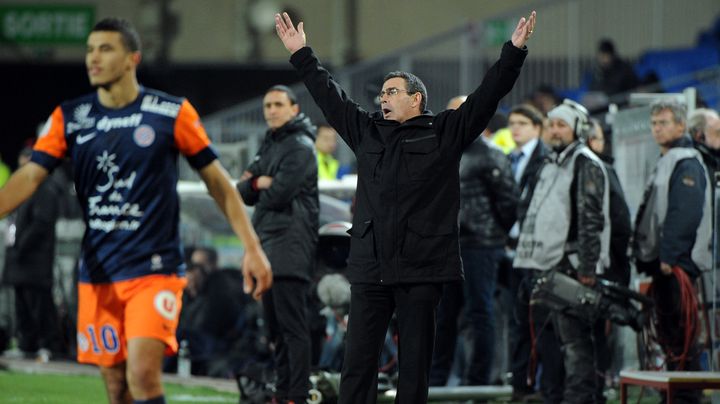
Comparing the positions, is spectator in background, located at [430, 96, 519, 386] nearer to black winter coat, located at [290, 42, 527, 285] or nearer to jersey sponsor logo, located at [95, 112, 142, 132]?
black winter coat, located at [290, 42, 527, 285]

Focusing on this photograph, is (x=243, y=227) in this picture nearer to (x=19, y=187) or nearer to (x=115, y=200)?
(x=115, y=200)

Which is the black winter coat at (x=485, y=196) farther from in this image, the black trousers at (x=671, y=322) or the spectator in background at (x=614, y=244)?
the black trousers at (x=671, y=322)

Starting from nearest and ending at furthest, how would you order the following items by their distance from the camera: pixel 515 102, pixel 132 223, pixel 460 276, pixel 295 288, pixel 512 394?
pixel 132 223 → pixel 460 276 → pixel 295 288 → pixel 512 394 → pixel 515 102

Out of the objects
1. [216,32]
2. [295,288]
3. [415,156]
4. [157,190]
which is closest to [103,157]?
[157,190]

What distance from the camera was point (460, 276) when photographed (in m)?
8.61

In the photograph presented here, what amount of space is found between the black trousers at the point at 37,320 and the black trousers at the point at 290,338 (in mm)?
6650

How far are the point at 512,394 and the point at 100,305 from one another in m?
5.32

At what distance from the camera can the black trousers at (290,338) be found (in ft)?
35.0

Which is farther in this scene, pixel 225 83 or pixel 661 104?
pixel 225 83

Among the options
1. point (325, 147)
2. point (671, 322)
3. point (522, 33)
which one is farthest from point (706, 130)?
point (325, 147)

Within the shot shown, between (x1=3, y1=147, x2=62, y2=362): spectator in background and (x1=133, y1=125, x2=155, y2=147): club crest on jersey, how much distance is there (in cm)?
960

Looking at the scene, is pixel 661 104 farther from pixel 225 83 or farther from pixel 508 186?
pixel 225 83

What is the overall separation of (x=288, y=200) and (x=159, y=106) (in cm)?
345

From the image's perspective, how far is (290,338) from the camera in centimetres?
1069
